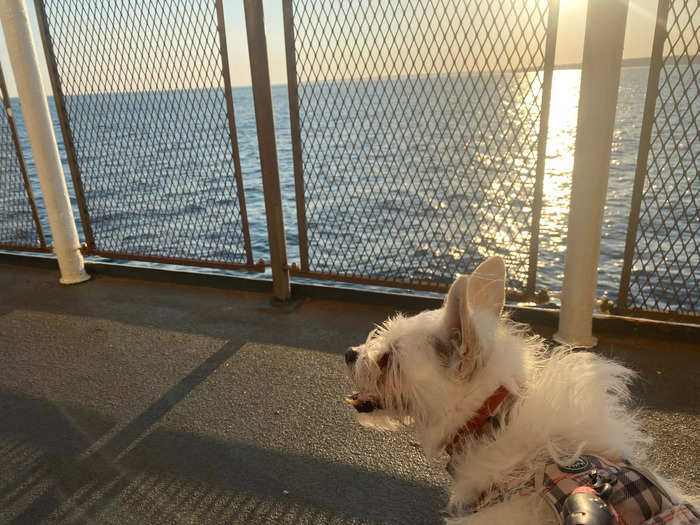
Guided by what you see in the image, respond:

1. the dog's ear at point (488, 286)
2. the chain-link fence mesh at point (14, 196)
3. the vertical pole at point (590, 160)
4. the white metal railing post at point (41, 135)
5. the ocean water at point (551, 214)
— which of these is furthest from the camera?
the ocean water at point (551, 214)

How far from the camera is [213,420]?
3.51 m

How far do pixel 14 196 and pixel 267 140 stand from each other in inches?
186

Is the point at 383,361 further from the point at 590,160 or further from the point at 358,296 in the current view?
the point at 358,296

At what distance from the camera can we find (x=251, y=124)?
55.6 m

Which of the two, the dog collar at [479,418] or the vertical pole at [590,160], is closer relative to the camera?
the dog collar at [479,418]

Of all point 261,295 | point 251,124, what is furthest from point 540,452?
point 251,124

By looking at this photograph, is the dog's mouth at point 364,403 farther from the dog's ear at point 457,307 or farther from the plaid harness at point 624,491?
the plaid harness at point 624,491

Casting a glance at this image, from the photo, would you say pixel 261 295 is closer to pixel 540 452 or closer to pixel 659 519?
pixel 540 452

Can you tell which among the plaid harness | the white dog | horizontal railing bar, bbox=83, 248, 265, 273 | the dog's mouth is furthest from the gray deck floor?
the plaid harness

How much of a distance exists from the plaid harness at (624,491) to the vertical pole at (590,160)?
2550mm

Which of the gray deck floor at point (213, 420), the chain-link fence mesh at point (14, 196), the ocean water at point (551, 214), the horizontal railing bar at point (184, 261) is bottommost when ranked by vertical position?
the ocean water at point (551, 214)

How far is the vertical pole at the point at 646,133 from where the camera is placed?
12.0 ft

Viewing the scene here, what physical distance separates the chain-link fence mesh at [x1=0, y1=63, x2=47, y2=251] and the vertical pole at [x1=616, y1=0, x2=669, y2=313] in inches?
261


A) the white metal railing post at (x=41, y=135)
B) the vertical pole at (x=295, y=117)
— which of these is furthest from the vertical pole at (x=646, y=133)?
the white metal railing post at (x=41, y=135)
